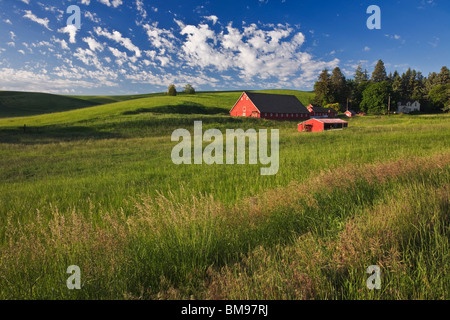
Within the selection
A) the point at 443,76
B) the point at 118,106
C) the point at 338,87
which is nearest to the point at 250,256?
the point at 118,106

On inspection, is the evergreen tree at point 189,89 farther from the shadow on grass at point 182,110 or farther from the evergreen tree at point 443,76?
the evergreen tree at point 443,76

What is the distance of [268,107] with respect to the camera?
62.2 meters

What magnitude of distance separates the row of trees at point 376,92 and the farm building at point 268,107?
27.6 meters

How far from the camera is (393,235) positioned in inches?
113

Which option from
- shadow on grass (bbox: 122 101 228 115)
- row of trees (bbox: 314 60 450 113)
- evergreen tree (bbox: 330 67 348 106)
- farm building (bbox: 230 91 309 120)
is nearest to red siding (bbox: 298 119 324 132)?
farm building (bbox: 230 91 309 120)

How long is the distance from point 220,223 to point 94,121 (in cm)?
4772

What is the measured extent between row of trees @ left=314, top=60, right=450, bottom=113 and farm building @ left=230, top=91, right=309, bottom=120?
→ 27.6 meters

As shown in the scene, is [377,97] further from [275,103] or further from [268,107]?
[268,107]

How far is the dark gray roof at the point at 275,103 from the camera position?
6181cm

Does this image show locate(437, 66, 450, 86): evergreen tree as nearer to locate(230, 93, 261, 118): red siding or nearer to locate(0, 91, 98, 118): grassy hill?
locate(230, 93, 261, 118): red siding

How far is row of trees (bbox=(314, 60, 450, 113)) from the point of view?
3169 inches

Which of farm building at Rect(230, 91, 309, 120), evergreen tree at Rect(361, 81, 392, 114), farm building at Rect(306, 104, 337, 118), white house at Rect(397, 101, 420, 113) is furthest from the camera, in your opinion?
white house at Rect(397, 101, 420, 113)

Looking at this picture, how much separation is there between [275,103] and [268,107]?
157 inches
